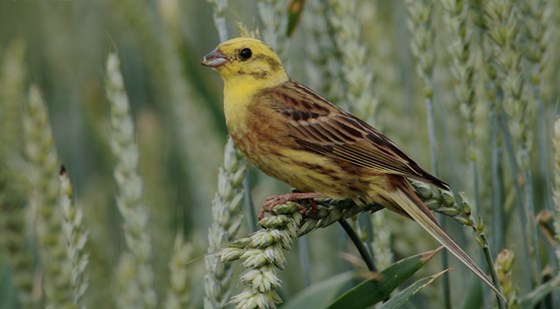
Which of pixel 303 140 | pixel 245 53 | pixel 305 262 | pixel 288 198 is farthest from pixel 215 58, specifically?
pixel 305 262

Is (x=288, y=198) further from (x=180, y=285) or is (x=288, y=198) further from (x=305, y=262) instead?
(x=180, y=285)

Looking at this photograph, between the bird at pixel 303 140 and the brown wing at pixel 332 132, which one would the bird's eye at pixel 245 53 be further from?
the brown wing at pixel 332 132

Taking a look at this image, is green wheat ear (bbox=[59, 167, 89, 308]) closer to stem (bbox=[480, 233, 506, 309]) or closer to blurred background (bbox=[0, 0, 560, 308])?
blurred background (bbox=[0, 0, 560, 308])

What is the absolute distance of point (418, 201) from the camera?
86.3 inches

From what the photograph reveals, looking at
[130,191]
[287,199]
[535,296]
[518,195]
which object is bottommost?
[535,296]

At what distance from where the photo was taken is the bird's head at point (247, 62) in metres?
2.68

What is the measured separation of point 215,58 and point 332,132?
43 cm

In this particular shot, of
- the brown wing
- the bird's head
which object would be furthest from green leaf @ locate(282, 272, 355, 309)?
the bird's head

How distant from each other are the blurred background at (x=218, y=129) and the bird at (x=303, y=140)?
0.34 ft

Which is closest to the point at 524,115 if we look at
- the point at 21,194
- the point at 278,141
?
the point at 278,141

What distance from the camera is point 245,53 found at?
8.95ft

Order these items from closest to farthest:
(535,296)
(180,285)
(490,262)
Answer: (490,262) → (180,285) → (535,296)

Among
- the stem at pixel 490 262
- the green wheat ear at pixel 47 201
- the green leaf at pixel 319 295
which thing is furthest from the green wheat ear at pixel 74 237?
the stem at pixel 490 262

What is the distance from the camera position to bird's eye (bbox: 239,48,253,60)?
2.71 metres
